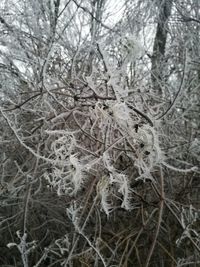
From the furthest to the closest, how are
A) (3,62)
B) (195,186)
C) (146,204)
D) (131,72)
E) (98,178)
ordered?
(3,62)
(131,72)
(195,186)
(146,204)
(98,178)

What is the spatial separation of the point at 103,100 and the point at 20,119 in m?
1.06

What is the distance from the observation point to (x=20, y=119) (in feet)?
10.0

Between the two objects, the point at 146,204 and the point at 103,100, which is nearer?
the point at 103,100

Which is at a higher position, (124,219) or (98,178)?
(98,178)

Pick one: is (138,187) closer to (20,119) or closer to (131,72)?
(131,72)

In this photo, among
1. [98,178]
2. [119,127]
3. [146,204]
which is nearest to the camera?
[119,127]

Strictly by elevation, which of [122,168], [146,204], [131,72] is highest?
[131,72]

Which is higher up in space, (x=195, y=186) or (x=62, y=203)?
(x=195, y=186)

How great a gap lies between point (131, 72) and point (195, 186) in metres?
0.81

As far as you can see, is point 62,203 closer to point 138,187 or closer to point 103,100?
point 138,187

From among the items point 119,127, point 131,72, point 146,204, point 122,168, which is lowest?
point 146,204

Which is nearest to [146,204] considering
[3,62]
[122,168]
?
[122,168]

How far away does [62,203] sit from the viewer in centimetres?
269

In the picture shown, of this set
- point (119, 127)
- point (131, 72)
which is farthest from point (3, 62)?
point (119, 127)
